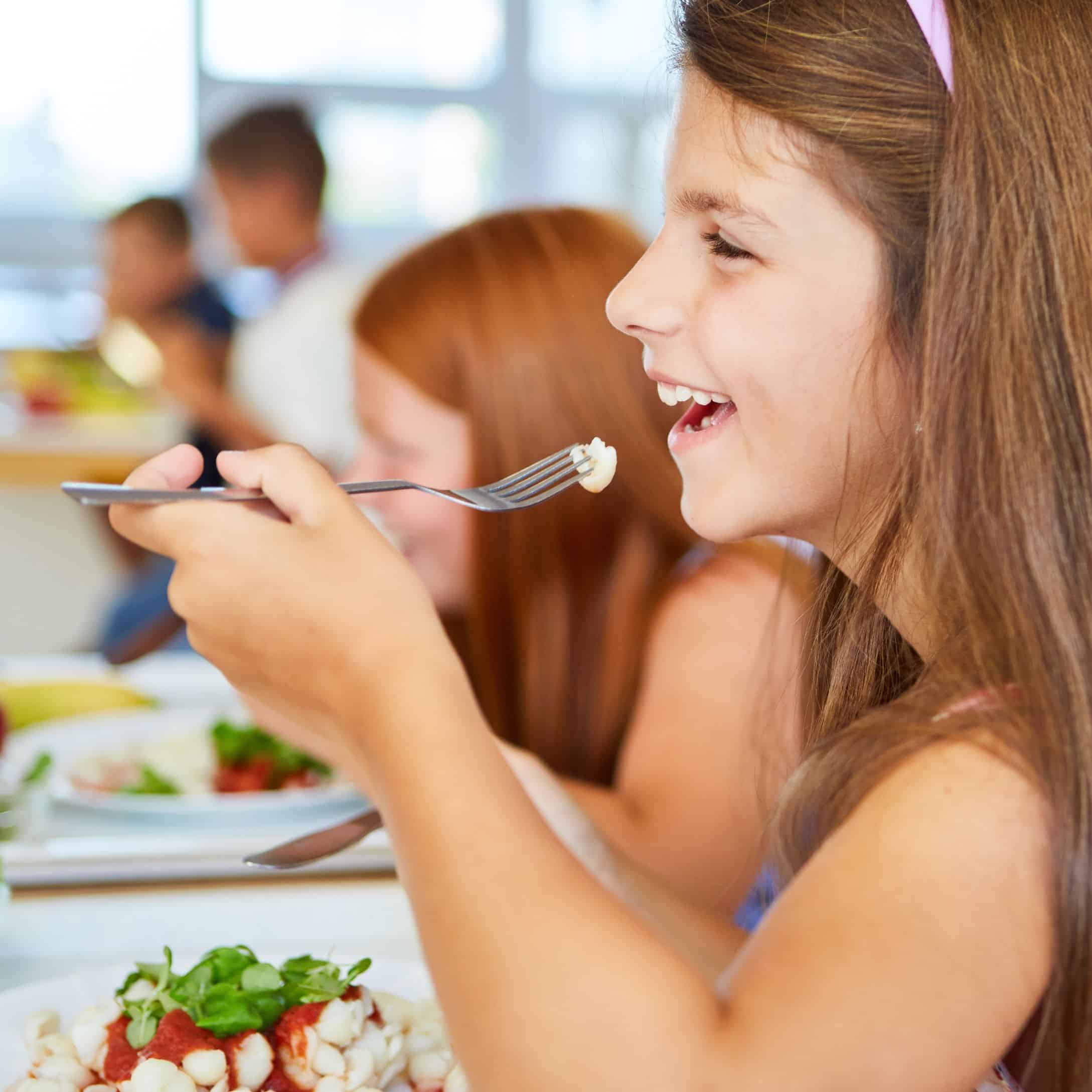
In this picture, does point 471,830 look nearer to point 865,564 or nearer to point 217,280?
point 865,564

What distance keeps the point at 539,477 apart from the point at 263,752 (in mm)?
592

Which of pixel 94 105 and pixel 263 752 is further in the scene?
pixel 94 105

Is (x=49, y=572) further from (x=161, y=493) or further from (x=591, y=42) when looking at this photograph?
(x=161, y=493)

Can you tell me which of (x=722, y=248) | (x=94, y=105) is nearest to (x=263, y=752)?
(x=722, y=248)

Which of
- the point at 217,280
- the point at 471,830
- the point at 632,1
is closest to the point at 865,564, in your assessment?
the point at 471,830

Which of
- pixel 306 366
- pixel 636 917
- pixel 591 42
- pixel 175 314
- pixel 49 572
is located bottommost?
pixel 49 572

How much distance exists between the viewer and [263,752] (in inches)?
50.3

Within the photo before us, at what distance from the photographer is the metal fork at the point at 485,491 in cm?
61

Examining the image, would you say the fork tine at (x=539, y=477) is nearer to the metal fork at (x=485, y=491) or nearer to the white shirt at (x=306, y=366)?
the metal fork at (x=485, y=491)

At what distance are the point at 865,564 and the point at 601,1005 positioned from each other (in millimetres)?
300

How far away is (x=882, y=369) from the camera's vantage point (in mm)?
692

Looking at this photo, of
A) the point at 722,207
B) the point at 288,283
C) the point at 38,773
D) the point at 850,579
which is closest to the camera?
the point at 722,207

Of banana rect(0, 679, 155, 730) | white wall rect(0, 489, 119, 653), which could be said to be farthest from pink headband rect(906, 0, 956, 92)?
white wall rect(0, 489, 119, 653)

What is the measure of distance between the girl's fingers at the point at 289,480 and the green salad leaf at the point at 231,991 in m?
0.21
